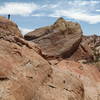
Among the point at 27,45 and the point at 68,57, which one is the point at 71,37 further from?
the point at 27,45

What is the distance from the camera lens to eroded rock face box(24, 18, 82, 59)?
2980 centimetres

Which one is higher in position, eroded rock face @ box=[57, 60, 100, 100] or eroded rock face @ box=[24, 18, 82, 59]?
eroded rock face @ box=[24, 18, 82, 59]

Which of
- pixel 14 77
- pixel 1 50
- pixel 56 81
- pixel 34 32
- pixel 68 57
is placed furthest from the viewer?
pixel 34 32

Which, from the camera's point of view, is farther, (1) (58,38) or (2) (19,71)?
(1) (58,38)

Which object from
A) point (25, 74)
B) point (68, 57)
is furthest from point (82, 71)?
point (25, 74)

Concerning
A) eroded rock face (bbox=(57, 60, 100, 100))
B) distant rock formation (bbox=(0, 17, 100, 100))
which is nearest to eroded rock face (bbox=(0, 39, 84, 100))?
distant rock formation (bbox=(0, 17, 100, 100))

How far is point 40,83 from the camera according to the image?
36.1 ft

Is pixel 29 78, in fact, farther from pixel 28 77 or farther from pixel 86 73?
pixel 86 73

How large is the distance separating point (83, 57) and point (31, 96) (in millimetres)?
21122

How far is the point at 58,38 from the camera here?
31.6 meters

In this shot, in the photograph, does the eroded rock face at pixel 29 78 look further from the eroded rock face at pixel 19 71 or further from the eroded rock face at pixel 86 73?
the eroded rock face at pixel 86 73

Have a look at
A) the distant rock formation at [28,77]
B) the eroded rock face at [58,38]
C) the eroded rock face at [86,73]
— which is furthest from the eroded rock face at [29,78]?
the eroded rock face at [58,38]

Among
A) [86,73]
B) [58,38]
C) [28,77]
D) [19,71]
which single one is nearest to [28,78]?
[28,77]

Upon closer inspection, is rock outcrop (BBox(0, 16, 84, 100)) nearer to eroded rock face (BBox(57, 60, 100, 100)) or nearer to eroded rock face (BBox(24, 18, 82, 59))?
eroded rock face (BBox(57, 60, 100, 100))
